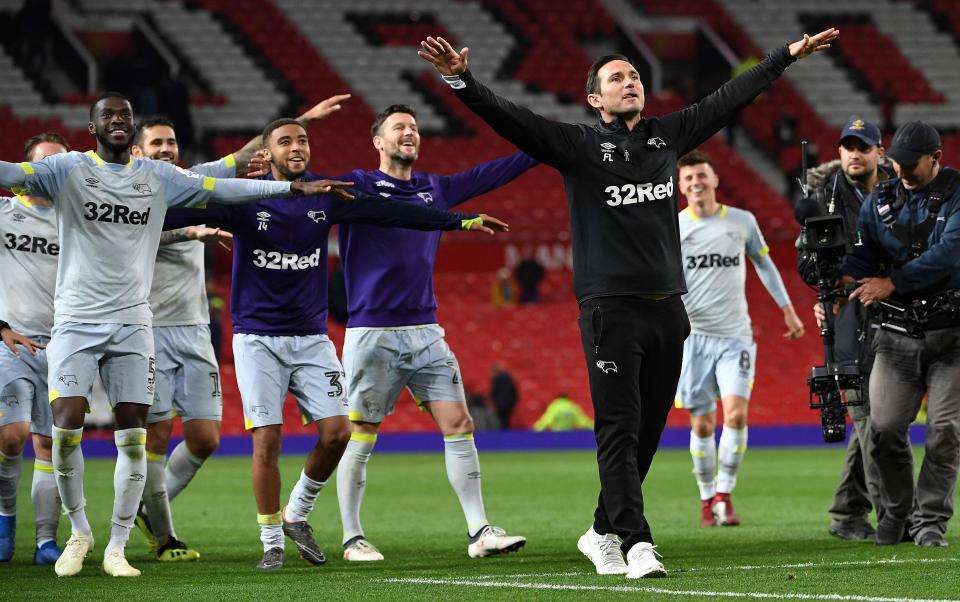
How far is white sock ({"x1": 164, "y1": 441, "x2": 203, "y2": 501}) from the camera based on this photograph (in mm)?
9258

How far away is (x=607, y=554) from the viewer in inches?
279

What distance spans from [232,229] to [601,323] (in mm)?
2477

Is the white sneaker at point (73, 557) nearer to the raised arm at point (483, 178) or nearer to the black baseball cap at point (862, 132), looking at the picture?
the raised arm at point (483, 178)

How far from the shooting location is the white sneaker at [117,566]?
7.55m

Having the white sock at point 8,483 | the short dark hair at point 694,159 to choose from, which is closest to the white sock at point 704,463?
the short dark hair at point 694,159

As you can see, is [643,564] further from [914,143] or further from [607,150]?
[914,143]

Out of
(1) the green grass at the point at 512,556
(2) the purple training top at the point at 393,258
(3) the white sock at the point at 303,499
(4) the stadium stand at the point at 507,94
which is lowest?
(1) the green grass at the point at 512,556

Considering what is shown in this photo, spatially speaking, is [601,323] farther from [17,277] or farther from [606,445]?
[17,277]

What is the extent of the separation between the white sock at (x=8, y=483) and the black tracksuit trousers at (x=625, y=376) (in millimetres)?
3875

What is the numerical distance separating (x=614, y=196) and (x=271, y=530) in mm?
2780

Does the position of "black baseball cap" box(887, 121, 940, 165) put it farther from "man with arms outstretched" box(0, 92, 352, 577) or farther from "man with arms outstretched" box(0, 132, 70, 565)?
"man with arms outstretched" box(0, 132, 70, 565)

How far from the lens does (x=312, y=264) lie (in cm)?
839

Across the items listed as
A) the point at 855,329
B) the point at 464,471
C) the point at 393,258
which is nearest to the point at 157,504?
the point at 464,471

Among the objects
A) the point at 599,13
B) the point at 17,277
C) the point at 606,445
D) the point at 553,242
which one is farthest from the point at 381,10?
the point at 606,445
